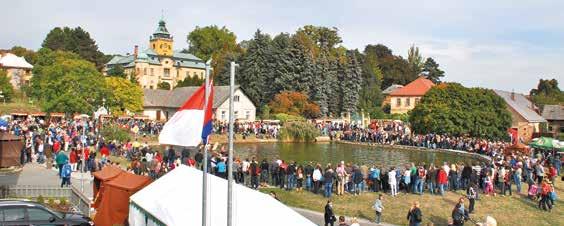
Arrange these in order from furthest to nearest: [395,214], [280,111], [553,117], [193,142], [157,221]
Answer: [553,117] → [280,111] → [395,214] → [157,221] → [193,142]

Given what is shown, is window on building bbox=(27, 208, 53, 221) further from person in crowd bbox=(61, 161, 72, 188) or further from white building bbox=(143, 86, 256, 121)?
white building bbox=(143, 86, 256, 121)

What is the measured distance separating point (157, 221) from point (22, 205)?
11.5 ft

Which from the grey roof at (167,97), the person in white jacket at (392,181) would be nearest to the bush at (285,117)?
the grey roof at (167,97)

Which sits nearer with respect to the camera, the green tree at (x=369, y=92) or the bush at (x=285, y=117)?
the bush at (x=285, y=117)

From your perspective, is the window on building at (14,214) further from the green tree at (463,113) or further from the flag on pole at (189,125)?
the green tree at (463,113)

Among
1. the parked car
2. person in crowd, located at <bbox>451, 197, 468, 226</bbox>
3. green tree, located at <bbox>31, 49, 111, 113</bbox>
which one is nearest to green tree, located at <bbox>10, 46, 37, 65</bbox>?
green tree, located at <bbox>31, 49, 111, 113</bbox>

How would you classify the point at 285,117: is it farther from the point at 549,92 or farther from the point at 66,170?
the point at 549,92

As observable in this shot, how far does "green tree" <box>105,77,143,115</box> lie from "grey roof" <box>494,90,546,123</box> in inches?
1703

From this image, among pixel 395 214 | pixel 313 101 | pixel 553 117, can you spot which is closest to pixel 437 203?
pixel 395 214

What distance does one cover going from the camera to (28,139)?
32.3 metres

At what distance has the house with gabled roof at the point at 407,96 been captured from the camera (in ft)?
286

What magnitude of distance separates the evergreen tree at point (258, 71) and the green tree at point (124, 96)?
1308 centimetres

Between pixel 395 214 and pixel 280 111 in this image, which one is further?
pixel 280 111

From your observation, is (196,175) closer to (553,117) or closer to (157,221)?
(157,221)
